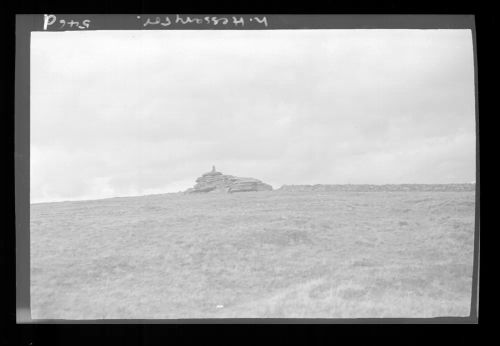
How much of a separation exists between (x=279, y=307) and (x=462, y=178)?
3.51 feet

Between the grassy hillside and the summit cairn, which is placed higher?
the summit cairn

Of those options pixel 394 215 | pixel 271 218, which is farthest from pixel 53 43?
pixel 394 215

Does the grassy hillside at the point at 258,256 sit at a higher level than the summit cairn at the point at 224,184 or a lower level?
lower

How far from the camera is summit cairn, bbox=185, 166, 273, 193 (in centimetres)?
243

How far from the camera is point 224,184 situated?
2.43 m

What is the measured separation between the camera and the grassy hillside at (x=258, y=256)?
7.90ft

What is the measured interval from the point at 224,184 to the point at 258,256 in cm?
38

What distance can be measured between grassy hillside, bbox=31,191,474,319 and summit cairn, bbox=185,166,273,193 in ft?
0.11

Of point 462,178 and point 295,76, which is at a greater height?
point 295,76

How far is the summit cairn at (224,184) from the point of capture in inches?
95.5

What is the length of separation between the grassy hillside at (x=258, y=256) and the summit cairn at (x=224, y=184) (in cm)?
3

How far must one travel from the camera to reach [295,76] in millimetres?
2441
